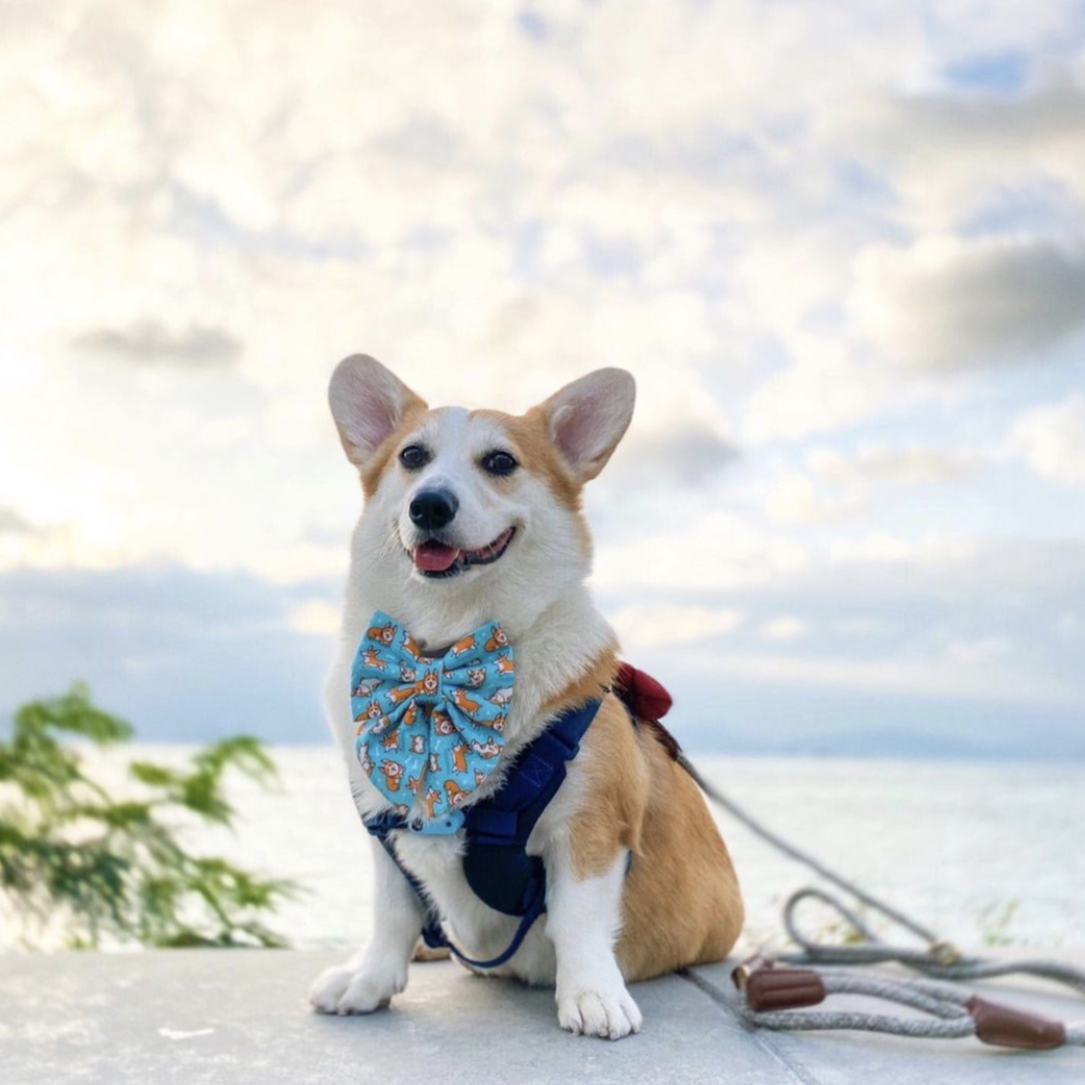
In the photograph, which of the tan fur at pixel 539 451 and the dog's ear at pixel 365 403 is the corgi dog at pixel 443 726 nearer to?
the tan fur at pixel 539 451

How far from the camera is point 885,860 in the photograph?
488 centimetres

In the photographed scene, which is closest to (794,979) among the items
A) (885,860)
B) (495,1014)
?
(495,1014)

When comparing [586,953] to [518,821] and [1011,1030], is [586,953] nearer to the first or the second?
[518,821]

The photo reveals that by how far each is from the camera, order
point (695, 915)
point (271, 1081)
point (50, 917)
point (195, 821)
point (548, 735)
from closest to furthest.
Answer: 1. point (271, 1081)
2. point (548, 735)
3. point (695, 915)
4. point (50, 917)
5. point (195, 821)

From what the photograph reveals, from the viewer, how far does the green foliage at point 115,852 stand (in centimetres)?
450

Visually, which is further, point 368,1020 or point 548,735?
point 368,1020

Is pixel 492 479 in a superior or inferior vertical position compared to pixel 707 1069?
superior

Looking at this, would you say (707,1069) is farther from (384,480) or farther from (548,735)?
(384,480)

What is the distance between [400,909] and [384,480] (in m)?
0.91

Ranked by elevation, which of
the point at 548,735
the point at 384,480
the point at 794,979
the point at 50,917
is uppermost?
the point at 384,480

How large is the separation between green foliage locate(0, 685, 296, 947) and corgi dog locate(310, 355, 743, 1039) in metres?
2.12

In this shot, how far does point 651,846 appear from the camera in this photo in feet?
8.58

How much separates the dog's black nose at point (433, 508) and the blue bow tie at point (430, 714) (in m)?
0.25

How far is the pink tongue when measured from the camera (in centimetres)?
228
